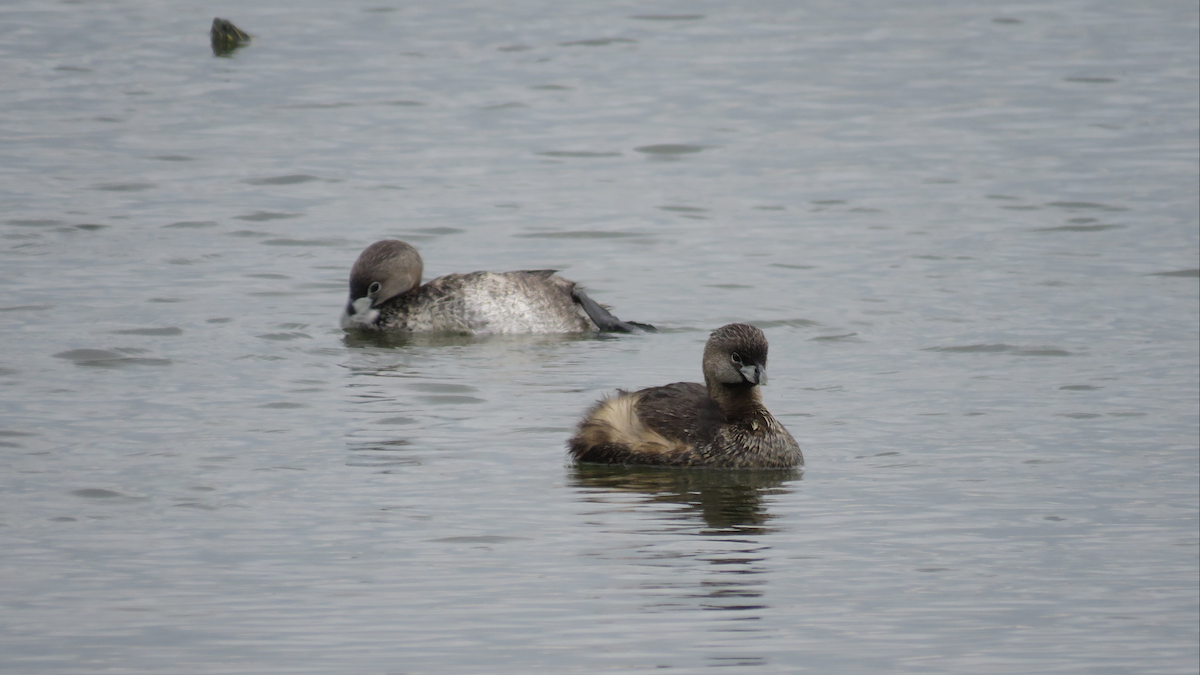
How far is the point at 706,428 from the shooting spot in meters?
10.8

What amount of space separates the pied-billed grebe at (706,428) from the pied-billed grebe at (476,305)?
4.03 meters

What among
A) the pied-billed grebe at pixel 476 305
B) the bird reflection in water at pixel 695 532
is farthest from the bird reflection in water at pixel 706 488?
the pied-billed grebe at pixel 476 305

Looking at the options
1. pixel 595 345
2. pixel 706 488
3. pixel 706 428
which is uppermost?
pixel 706 428

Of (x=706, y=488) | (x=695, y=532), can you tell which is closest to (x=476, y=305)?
(x=706, y=488)

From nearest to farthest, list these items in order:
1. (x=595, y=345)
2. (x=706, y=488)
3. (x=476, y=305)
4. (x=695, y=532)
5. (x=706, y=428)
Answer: (x=695, y=532) → (x=706, y=488) → (x=706, y=428) → (x=595, y=345) → (x=476, y=305)

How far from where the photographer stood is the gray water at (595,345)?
787cm

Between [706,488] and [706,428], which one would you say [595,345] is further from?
[706,488]

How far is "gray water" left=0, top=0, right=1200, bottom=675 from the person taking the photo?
7.87 meters

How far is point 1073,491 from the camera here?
10.2 metres

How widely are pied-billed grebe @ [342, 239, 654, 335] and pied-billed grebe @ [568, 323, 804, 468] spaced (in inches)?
159

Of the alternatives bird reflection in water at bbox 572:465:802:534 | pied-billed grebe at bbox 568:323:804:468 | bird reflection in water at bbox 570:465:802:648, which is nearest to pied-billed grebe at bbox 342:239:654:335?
pied-billed grebe at bbox 568:323:804:468

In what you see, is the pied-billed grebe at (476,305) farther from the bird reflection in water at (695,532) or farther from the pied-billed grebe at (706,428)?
the bird reflection in water at (695,532)

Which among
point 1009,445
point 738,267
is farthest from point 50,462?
point 738,267

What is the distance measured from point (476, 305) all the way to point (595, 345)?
48.3 inches
